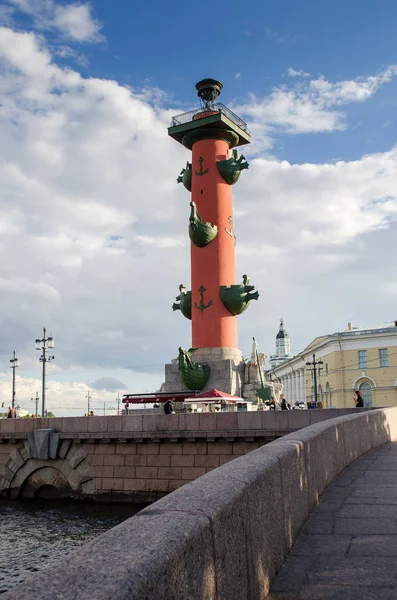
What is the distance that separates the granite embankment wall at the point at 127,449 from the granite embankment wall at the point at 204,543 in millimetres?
12616

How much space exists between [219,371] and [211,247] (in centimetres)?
571

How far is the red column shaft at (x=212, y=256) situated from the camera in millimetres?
26703

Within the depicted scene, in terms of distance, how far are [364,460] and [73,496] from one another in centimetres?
1299

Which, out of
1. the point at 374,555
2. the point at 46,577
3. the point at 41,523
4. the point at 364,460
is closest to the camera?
the point at 46,577

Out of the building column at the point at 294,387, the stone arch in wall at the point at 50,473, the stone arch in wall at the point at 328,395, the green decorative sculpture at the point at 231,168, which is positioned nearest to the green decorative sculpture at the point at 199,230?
the green decorative sculpture at the point at 231,168

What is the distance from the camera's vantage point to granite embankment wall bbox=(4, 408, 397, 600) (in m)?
1.68

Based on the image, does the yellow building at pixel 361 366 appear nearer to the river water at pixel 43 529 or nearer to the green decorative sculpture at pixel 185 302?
the green decorative sculpture at pixel 185 302

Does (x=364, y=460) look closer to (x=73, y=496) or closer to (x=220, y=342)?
(x=73, y=496)

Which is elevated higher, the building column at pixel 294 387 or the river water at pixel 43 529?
the building column at pixel 294 387

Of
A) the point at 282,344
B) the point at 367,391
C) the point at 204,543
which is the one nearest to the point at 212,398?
the point at 204,543

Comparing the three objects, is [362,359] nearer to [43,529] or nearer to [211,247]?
[211,247]

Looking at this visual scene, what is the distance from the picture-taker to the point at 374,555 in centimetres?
355

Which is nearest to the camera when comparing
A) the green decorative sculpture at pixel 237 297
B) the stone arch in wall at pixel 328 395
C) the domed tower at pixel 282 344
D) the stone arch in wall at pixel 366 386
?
the green decorative sculpture at pixel 237 297

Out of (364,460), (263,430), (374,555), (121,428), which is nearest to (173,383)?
(121,428)
